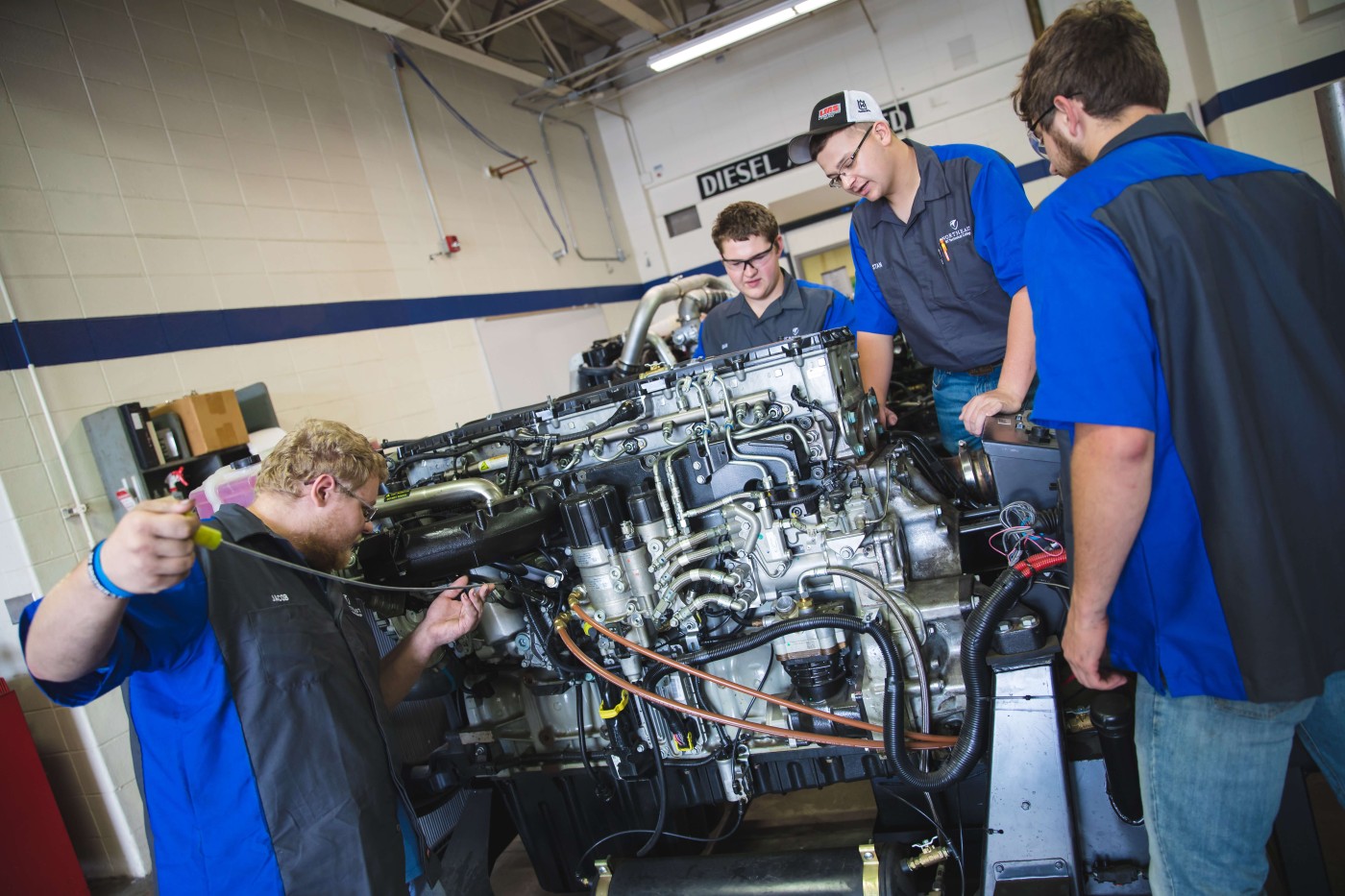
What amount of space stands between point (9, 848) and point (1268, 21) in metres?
9.98

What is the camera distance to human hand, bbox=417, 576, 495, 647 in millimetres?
2010

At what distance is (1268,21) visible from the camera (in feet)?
21.8

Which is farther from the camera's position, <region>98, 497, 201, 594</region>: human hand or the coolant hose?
the coolant hose

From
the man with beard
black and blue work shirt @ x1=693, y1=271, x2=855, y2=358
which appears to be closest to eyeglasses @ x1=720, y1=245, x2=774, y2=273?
black and blue work shirt @ x1=693, y1=271, x2=855, y2=358

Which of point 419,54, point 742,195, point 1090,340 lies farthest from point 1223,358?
point 742,195

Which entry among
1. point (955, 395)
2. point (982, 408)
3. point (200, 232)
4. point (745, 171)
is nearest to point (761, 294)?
point (955, 395)

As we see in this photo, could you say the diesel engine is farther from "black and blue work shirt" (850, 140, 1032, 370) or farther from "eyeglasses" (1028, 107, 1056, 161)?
"eyeglasses" (1028, 107, 1056, 161)

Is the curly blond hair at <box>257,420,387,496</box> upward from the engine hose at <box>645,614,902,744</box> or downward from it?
upward

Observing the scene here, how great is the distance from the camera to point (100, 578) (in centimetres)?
114

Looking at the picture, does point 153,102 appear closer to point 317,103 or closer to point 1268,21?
point 317,103

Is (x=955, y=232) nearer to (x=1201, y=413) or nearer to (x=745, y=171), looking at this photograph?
(x=1201, y=413)

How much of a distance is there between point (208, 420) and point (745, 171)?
6.69 m

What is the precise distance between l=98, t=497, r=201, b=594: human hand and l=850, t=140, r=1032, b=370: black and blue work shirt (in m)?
2.19

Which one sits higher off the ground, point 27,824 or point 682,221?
point 682,221
